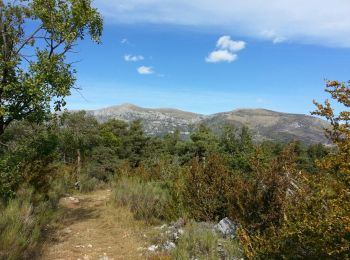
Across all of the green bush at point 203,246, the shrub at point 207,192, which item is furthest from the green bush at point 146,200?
the green bush at point 203,246

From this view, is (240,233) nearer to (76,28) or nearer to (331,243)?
(331,243)

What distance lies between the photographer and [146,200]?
1130 centimetres

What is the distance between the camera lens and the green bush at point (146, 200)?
10.7 meters

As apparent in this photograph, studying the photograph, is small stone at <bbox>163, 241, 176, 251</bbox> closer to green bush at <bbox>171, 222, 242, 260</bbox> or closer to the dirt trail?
green bush at <bbox>171, 222, 242, 260</bbox>

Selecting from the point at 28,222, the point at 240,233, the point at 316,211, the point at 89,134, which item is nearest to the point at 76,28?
the point at 28,222

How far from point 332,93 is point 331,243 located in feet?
5.96

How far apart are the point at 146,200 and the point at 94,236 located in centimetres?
225

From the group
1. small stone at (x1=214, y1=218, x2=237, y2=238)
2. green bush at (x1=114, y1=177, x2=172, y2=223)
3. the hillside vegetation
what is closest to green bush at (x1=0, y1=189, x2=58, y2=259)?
the hillside vegetation

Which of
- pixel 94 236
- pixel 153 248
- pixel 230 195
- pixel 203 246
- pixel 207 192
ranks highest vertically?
pixel 230 195

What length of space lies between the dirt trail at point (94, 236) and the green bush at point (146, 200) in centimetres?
33

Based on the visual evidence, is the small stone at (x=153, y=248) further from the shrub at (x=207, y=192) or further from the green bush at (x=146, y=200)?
the green bush at (x=146, y=200)

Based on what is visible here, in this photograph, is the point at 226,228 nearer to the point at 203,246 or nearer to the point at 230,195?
the point at 230,195

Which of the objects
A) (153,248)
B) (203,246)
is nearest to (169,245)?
(153,248)

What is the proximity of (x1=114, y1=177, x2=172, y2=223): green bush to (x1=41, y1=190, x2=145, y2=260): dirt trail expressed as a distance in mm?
331
